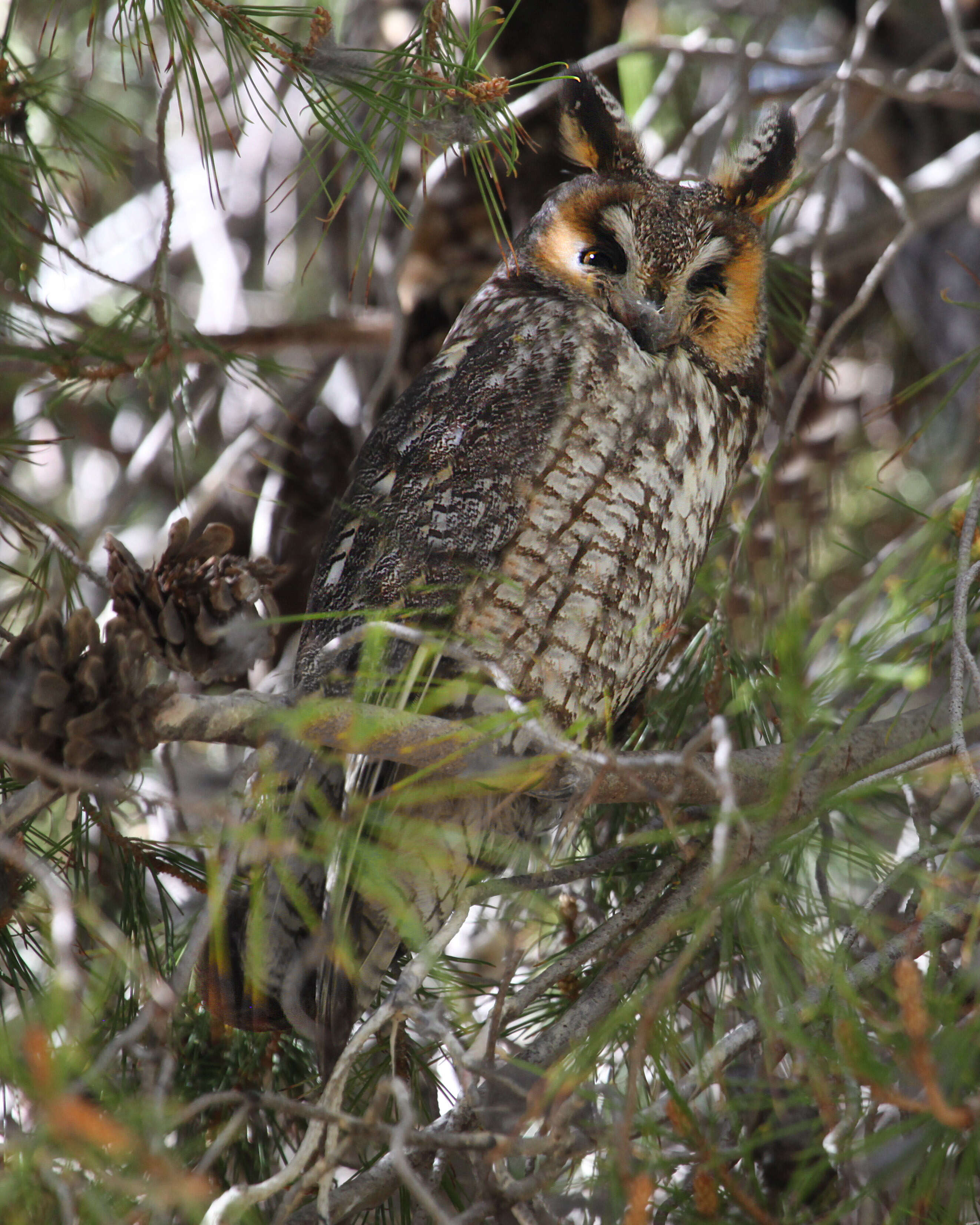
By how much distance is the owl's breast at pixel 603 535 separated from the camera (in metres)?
1.33

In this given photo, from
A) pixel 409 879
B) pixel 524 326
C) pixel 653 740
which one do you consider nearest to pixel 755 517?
pixel 653 740

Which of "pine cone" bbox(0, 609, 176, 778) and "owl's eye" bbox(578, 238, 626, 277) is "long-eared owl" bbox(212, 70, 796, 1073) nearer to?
"owl's eye" bbox(578, 238, 626, 277)

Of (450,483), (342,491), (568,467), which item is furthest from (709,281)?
(342,491)

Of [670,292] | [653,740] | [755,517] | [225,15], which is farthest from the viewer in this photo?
[755,517]

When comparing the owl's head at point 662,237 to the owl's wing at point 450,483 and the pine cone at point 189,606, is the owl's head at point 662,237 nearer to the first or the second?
the owl's wing at point 450,483

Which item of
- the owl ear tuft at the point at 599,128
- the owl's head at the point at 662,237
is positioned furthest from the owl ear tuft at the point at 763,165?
the owl ear tuft at the point at 599,128

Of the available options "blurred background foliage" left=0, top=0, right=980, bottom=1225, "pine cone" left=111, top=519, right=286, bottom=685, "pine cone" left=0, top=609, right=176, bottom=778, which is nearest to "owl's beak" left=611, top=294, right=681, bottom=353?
"blurred background foliage" left=0, top=0, right=980, bottom=1225

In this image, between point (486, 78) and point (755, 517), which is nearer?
point (486, 78)

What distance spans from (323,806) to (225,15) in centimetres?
91

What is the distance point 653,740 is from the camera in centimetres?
159

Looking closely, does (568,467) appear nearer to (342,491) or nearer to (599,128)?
(599,128)

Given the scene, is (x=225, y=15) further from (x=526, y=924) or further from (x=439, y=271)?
(x=526, y=924)

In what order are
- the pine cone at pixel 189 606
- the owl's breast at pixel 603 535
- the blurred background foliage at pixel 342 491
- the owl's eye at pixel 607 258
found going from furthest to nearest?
1. the owl's eye at pixel 607 258
2. the owl's breast at pixel 603 535
3. the pine cone at pixel 189 606
4. the blurred background foliage at pixel 342 491

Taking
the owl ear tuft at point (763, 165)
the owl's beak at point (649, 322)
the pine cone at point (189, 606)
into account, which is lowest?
the pine cone at point (189, 606)
